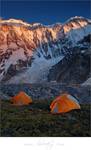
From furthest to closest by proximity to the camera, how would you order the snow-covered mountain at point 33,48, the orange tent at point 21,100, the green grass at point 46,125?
the snow-covered mountain at point 33,48, the orange tent at point 21,100, the green grass at point 46,125

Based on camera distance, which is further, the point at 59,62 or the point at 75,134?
the point at 59,62

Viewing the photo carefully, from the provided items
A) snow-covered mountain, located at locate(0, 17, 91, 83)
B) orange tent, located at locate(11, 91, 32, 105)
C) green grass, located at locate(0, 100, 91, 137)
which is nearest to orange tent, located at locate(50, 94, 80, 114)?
green grass, located at locate(0, 100, 91, 137)

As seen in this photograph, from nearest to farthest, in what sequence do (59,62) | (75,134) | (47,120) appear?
(75,134)
(47,120)
(59,62)

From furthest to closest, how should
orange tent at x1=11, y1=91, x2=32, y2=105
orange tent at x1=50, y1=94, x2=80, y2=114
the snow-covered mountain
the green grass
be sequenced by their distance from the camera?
1. the snow-covered mountain
2. orange tent at x1=11, y1=91, x2=32, y2=105
3. orange tent at x1=50, y1=94, x2=80, y2=114
4. the green grass

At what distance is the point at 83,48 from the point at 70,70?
3.51 m

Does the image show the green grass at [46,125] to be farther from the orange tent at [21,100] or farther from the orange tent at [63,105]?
the orange tent at [21,100]

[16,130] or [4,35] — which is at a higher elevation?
[4,35]

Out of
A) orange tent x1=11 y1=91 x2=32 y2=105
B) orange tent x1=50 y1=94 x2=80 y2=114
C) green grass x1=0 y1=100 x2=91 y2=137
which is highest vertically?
orange tent x1=50 y1=94 x2=80 y2=114

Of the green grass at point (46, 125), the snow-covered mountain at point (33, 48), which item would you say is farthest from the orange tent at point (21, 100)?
the snow-covered mountain at point (33, 48)

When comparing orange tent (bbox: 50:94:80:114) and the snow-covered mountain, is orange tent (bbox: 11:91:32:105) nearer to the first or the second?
orange tent (bbox: 50:94:80:114)

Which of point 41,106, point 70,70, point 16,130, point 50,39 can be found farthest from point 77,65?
point 16,130

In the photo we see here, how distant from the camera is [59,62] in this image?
132 feet
